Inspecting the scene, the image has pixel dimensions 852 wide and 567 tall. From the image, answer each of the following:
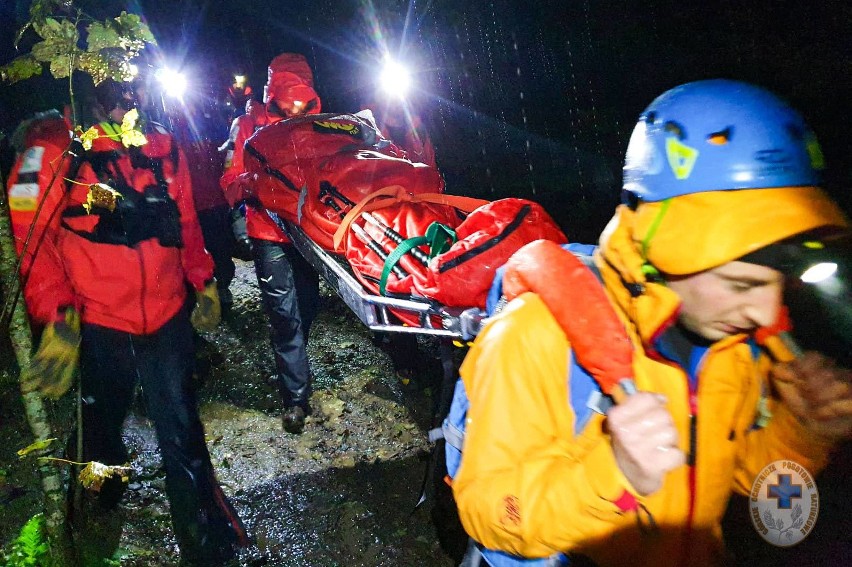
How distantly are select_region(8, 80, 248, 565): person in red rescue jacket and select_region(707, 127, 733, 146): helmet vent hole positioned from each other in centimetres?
243

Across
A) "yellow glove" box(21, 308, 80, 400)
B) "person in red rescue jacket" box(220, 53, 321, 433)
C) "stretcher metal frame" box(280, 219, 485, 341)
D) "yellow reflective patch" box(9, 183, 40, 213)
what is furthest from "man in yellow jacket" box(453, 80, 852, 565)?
"person in red rescue jacket" box(220, 53, 321, 433)

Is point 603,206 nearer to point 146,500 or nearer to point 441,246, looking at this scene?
point 441,246

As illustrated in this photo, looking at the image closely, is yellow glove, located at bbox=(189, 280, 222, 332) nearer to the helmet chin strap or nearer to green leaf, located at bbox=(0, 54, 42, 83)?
green leaf, located at bbox=(0, 54, 42, 83)

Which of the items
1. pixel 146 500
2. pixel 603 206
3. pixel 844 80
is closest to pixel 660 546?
pixel 146 500

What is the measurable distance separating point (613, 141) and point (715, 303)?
9.20 meters

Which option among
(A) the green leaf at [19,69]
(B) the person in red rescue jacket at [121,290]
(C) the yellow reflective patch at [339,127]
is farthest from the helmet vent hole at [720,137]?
(C) the yellow reflective patch at [339,127]

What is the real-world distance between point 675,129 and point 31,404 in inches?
113

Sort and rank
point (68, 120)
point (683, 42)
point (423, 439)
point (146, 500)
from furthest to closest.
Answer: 1. point (683, 42)
2. point (423, 439)
3. point (146, 500)
4. point (68, 120)

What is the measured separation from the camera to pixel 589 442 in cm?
133

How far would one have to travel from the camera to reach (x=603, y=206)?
883 centimetres

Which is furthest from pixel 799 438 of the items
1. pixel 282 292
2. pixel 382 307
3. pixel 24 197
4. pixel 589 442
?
pixel 282 292

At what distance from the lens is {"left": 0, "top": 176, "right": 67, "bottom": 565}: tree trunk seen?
2037 millimetres

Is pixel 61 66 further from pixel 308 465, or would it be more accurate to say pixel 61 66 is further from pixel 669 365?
pixel 308 465

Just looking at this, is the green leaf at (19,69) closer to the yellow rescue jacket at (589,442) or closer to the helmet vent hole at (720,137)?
the yellow rescue jacket at (589,442)
